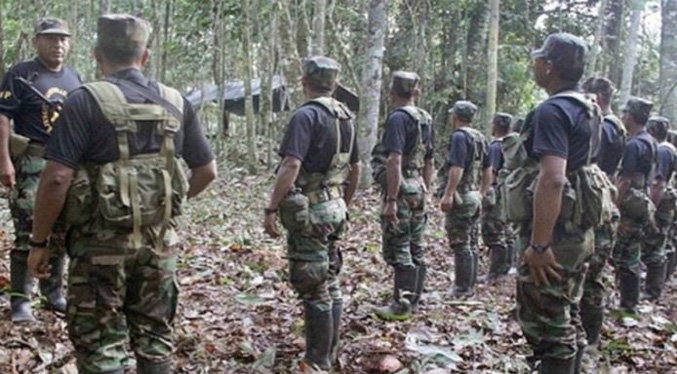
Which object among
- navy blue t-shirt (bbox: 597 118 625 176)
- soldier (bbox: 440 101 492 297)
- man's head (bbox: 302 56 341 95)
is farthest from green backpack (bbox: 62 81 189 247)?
soldier (bbox: 440 101 492 297)

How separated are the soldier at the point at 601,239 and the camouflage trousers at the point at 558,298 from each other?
455 mm

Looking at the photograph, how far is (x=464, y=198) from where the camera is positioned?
24.8 ft

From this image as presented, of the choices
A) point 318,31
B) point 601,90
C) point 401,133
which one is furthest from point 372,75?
point 601,90

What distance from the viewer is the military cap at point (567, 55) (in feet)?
12.6

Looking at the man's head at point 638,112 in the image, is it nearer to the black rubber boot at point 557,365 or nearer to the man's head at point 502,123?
the man's head at point 502,123

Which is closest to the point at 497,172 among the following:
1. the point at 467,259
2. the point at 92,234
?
the point at 467,259

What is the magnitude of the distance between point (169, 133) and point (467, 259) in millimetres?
4890

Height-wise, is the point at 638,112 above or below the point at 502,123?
above

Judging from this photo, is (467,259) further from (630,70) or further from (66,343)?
(630,70)

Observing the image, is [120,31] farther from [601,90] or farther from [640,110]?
[640,110]

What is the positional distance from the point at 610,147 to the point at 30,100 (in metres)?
4.22

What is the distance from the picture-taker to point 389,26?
65.2 ft

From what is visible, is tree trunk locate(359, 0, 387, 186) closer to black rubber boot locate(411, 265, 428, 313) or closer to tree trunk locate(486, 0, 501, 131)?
tree trunk locate(486, 0, 501, 131)

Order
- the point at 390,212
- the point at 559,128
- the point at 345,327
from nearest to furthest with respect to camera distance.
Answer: the point at 559,128 < the point at 345,327 < the point at 390,212
